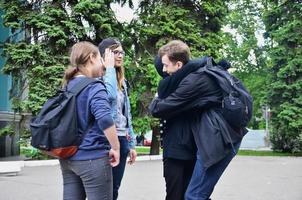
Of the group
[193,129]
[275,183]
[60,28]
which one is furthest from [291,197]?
[60,28]

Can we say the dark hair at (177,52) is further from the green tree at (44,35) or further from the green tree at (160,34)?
the green tree at (160,34)

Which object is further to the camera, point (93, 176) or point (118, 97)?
point (118, 97)

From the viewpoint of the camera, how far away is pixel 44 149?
3.17m

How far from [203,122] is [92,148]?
0.85m

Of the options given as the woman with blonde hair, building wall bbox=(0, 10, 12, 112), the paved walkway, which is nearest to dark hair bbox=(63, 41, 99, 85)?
the woman with blonde hair

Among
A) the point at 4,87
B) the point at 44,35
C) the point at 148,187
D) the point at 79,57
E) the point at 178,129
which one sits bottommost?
the point at 148,187

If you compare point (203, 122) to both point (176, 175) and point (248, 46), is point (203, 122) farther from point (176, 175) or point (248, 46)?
point (248, 46)

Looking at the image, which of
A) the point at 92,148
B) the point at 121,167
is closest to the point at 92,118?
the point at 92,148

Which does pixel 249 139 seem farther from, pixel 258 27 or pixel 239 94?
pixel 239 94

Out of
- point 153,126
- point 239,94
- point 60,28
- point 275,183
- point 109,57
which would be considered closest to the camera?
point 239,94

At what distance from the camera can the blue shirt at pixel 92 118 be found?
3.19m

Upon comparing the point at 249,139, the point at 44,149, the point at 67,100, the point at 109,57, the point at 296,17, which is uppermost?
the point at 296,17

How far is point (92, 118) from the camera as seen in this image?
3271 mm

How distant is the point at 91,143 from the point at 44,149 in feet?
1.00
